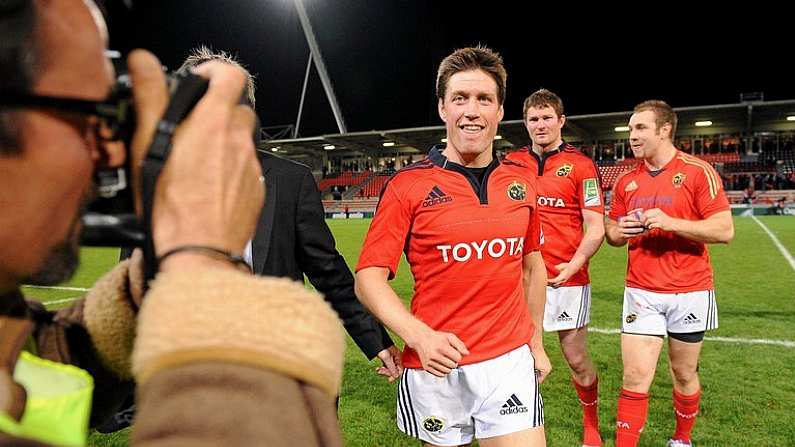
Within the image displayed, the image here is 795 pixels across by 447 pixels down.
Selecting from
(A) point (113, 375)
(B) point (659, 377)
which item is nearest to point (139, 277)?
(A) point (113, 375)

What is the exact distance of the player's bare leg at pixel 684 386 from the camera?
4.32m

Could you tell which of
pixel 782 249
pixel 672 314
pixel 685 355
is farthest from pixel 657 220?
pixel 782 249

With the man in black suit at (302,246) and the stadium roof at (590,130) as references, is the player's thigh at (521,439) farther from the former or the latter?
the stadium roof at (590,130)

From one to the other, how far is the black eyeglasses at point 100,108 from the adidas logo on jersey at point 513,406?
2.54 metres

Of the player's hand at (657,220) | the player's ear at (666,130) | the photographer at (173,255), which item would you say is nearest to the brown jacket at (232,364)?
the photographer at (173,255)

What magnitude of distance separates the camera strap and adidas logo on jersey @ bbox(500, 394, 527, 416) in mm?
2447

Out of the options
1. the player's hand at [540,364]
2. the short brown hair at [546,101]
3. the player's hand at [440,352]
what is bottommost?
the player's hand at [540,364]

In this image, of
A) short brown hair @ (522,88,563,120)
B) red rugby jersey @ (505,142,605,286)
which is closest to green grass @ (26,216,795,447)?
red rugby jersey @ (505,142,605,286)

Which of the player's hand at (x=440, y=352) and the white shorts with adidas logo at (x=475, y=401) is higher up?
the player's hand at (x=440, y=352)

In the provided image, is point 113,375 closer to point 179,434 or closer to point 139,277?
point 139,277

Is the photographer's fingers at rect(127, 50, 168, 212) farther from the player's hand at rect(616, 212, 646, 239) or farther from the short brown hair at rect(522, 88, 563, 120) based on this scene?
the short brown hair at rect(522, 88, 563, 120)

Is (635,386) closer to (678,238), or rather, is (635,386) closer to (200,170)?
(678,238)

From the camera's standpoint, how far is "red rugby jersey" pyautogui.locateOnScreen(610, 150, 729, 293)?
4560 millimetres

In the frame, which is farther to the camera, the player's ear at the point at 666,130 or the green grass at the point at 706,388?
the player's ear at the point at 666,130
